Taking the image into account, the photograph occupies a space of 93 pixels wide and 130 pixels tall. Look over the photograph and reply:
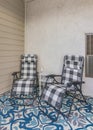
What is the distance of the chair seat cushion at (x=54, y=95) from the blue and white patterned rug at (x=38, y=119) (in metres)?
0.26

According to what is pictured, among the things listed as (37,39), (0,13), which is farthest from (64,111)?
(0,13)

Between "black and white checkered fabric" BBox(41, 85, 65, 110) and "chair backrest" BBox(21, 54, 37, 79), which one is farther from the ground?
"chair backrest" BBox(21, 54, 37, 79)

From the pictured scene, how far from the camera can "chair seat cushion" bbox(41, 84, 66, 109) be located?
2826 mm

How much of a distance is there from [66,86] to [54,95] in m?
0.43

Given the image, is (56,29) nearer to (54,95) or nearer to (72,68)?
(72,68)

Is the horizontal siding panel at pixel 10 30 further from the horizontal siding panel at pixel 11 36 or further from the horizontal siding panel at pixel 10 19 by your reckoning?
the horizontal siding panel at pixel 10 19

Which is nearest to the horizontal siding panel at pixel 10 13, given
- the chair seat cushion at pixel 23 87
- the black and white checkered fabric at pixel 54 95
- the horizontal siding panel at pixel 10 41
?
the horizontal siding panel at pixel 10 41

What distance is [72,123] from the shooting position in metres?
2.63

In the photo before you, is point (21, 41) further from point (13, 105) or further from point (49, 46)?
point (13, 105)

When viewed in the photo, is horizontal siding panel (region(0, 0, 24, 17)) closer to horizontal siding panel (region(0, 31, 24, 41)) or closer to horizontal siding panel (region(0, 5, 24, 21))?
horizontal siding panel (region(0, 5, 24, 21))

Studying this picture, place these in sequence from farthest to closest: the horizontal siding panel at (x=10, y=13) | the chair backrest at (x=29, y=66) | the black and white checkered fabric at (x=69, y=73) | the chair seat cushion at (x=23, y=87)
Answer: the chair backrest at (x=29, y=66)
the horizontal siding panel at (x=10, y=13)
the chair seat cushion at (x=23, y=87)
the black and white checkered fabric at (x=69, y=73)

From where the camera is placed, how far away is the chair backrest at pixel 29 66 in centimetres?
439

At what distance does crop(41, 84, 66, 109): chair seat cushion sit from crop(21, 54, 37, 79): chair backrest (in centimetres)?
129

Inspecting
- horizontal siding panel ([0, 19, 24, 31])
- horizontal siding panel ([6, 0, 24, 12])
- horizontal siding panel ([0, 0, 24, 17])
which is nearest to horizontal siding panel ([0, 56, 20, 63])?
horizontal siding panel ([0, 19, 24, 31])
